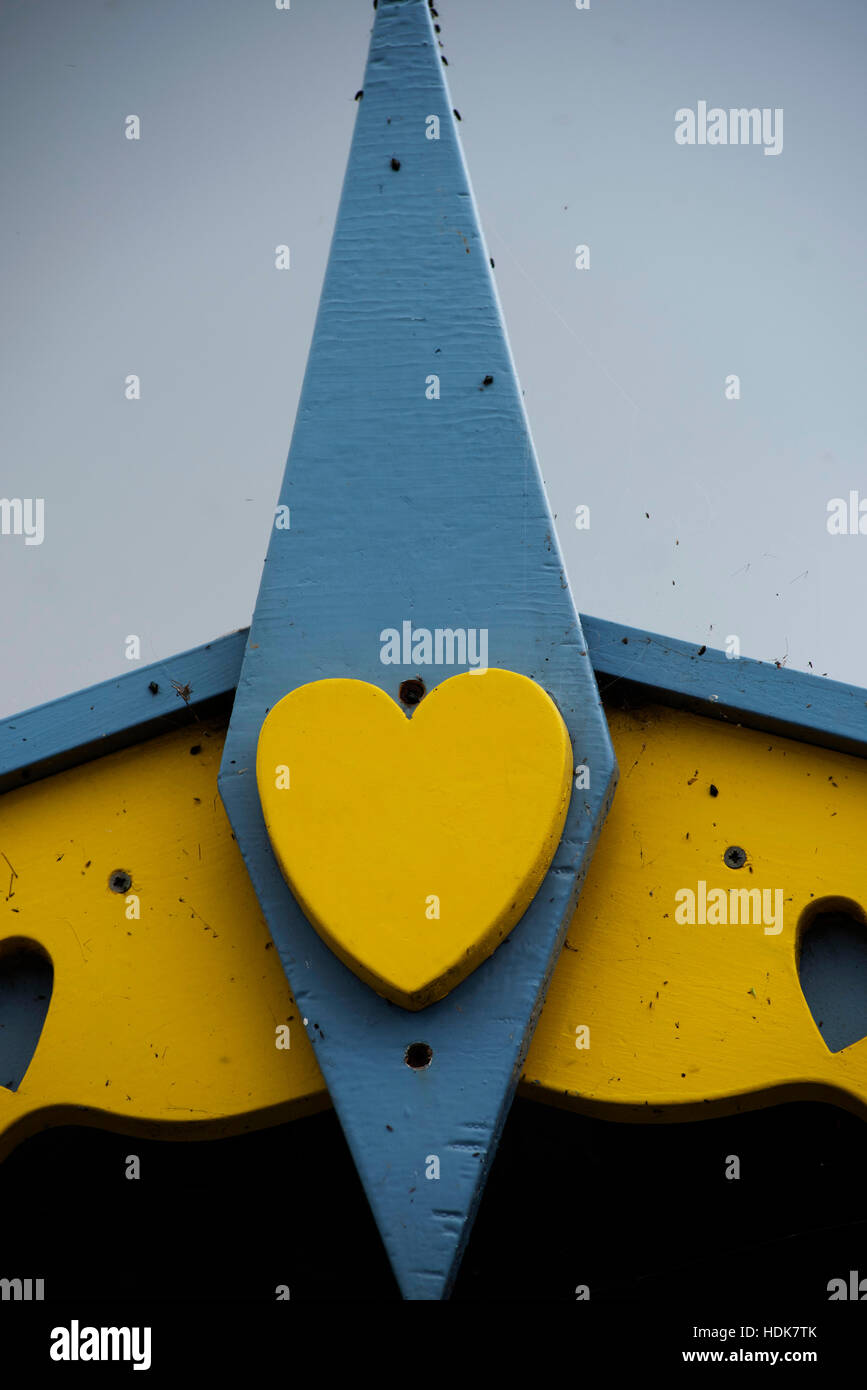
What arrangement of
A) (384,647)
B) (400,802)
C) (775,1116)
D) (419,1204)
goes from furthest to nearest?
(775,1116), (384,647), (400,802), (419,1204)

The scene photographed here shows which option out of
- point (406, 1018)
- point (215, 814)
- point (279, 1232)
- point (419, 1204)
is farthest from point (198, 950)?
point (279, 1232)

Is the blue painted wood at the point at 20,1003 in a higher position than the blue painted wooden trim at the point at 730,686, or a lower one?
lower

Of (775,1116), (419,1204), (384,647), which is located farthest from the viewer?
(775,1116)

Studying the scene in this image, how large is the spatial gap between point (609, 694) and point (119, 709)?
1394mm

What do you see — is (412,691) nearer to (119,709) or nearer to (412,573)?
(412,573)

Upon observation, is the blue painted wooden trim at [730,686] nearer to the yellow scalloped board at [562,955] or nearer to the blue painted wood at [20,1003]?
the yellow scalloped board at [562,955]

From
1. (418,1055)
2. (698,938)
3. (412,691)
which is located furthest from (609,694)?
(418,1055)

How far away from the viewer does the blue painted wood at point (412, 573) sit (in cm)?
320

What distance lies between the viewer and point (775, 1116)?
4.16m

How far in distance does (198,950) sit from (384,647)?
0.96m

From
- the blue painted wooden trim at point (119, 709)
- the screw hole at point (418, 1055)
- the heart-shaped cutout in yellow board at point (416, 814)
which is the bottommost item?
the screw hole at point (418, 1055)

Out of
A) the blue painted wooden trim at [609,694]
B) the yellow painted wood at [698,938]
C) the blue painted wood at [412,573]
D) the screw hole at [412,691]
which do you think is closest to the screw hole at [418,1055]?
the blue painted wood at [412,573]

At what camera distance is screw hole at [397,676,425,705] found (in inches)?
138
